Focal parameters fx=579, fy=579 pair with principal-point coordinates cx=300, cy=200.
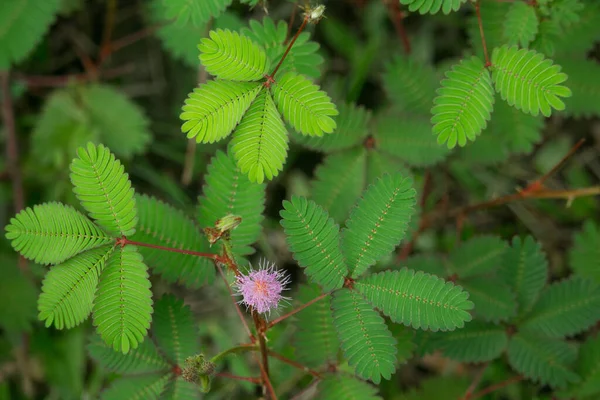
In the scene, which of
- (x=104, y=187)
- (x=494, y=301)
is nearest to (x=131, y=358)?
(x=104, y=187)

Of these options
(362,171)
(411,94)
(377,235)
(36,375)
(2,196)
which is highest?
(411,94)

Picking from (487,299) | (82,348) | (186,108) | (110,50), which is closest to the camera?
(186,108)

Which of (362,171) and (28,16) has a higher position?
(28,16)

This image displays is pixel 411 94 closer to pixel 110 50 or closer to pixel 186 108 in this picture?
pixel 186 108

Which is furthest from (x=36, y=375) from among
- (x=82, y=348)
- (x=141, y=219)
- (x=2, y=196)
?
(x=141, y=219)

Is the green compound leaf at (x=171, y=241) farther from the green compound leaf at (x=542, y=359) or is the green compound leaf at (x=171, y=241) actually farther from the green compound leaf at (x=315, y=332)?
the green compound leaf at (x=542, y=359)

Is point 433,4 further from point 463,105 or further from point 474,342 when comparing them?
point 474,342

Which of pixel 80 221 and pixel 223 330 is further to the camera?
pixel 223 330
